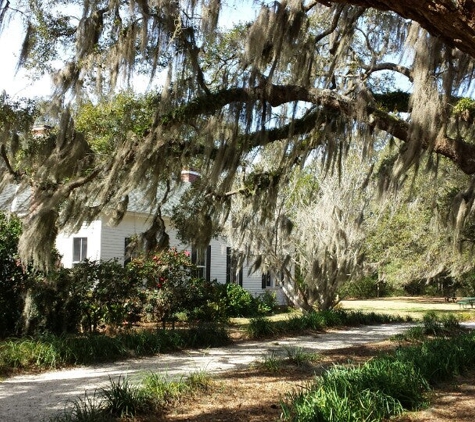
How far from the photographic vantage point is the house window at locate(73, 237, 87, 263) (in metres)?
16.8

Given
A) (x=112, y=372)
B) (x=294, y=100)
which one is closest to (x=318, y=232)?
(x=294, y=100)

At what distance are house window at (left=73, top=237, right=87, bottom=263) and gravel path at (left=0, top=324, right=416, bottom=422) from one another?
7919 mm

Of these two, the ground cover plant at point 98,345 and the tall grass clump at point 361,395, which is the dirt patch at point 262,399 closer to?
Result: the tall grass clump at point 361,395

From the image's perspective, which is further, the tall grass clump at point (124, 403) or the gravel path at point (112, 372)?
the gravel path at point (112, 372)

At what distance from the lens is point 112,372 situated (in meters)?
7.35

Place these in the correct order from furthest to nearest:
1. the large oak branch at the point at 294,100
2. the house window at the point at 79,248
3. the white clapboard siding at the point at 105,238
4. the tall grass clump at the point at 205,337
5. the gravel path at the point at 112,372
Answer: the house window at the point at 79,248, the white clapboard siding at the point at 105,238, the tall grass clump at the point at 205,337, the large oak branch at the point at 294,100, the gravel path at the point at 112,372

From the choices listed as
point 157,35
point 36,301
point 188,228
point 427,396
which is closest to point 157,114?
point 157,35

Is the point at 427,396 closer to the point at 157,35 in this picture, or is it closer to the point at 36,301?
the point at 157,35

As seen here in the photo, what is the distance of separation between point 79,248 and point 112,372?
33.6 feet

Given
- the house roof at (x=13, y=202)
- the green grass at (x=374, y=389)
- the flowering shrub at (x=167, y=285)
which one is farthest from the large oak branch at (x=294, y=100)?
the flowering shrub at (x=167, y=285)

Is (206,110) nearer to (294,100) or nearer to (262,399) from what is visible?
(294,100)

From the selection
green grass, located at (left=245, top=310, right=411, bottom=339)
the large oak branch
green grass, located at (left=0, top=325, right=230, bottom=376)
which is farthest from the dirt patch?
green grass, located at (left=245, top=310, right=411, bottom=339)

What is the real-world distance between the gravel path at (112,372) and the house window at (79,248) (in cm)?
792

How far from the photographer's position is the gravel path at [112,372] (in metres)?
5.54
